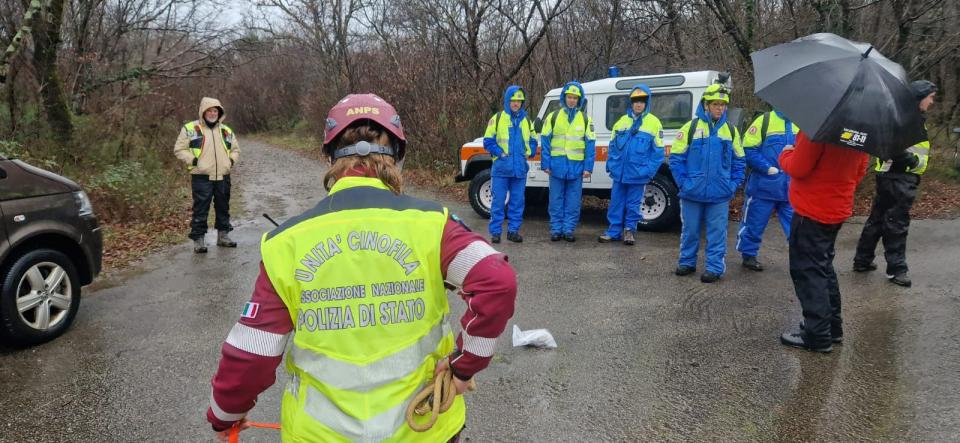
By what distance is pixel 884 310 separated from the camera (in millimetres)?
4812

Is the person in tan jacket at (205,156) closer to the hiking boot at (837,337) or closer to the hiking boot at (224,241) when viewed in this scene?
the hiking boot at (224,241)

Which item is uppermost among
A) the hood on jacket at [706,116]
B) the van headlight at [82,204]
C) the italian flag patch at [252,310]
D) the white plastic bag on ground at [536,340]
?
the hood on jacket at [706,116]

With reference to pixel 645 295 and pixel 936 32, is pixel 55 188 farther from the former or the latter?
pixel 936 32

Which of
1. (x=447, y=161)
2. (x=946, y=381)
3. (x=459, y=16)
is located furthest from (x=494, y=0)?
(x=946, y=381)

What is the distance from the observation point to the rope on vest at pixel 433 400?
1.54 metres

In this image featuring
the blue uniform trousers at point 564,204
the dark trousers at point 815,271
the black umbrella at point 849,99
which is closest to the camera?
the black umbrella at point 849,99

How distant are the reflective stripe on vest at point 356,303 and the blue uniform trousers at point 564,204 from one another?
238 inches

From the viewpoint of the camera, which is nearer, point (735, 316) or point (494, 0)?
point (735, 316)

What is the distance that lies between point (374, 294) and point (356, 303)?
49 millimetres

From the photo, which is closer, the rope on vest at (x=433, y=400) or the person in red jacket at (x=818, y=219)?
the rope on vest at (x=433, y=400)

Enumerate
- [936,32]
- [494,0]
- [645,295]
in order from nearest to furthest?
[645,295], [936,32], [494,0]

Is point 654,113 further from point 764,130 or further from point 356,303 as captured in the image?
point 356,303

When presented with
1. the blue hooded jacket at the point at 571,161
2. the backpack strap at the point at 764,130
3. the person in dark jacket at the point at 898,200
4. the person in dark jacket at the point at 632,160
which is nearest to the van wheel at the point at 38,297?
the blue hooded jacket at the point at 571,161

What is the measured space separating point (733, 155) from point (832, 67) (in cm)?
223
